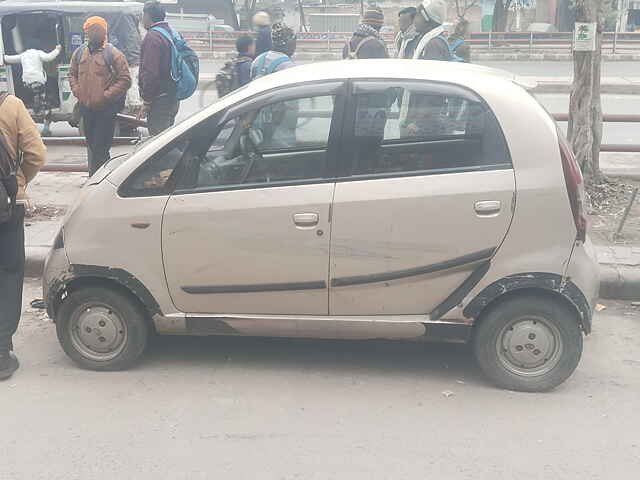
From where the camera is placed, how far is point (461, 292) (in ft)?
14.0

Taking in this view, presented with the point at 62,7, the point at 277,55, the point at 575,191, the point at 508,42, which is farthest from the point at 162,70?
the point at 508,42

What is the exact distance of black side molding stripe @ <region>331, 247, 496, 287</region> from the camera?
419 centimetres

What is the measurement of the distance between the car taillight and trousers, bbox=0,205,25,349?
2.93 metres

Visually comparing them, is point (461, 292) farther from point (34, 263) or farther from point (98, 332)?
point (34, 263)

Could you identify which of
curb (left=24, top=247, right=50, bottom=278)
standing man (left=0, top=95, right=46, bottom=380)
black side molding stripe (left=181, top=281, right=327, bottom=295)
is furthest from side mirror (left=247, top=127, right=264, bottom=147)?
curb (left=24, top=247, right=50, bottom=278)

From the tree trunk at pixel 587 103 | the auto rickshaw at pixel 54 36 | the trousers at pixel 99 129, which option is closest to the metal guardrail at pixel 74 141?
the trousers at pixel 99 129

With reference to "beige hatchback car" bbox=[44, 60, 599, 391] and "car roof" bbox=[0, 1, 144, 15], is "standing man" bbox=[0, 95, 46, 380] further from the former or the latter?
"car roof" bbox=[0, 1, 144, 15]

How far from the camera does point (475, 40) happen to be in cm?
2916

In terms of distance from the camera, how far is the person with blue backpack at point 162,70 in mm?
7434

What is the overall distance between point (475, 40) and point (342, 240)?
26523mm

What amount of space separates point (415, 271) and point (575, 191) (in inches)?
35.8

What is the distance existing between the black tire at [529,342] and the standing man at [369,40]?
4.24 m

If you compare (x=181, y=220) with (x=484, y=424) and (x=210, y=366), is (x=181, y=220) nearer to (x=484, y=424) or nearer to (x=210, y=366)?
(x=210, y=366)

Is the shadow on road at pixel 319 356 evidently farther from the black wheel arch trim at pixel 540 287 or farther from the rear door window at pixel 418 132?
the rear door window at pixel 418 132
